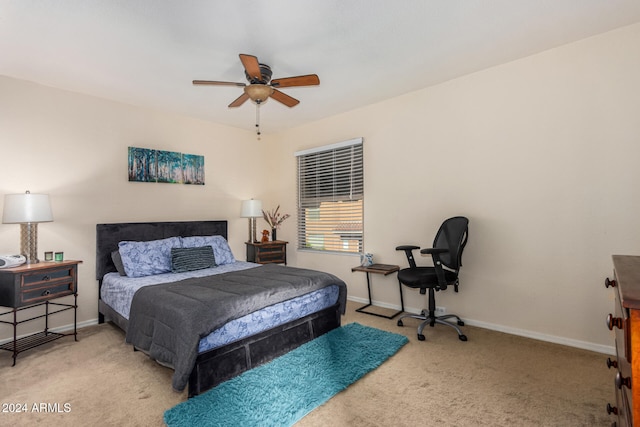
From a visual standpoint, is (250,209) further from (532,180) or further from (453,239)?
(532,180)

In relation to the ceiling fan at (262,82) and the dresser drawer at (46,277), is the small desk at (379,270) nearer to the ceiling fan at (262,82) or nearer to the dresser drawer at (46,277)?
the ceiling fan at (262,82)

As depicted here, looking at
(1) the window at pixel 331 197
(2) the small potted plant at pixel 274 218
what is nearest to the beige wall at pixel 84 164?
(2) the small potted plant at pixel 274 218

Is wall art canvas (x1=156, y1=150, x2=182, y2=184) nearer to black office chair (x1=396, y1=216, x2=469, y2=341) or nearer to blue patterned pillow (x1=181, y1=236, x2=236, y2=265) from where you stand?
blue patterned pillow (x1=181, y1=236, x2=236, y2=265)

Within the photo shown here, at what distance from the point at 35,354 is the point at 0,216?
56.6 inches

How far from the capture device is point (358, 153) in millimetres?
4340

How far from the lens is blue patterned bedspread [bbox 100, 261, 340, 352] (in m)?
2.24

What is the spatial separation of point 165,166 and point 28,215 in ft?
5.39

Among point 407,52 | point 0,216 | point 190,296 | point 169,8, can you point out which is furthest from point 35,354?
point 407,52

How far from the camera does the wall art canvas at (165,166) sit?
13.1 feet

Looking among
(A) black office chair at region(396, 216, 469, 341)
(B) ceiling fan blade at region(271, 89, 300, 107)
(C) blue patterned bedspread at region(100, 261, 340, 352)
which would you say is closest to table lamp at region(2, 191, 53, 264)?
(C) blue patterned bedspread at region(100, 261, 340, 352)

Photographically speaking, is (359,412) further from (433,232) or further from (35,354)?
(35,354)

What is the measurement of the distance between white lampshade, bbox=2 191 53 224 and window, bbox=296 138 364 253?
324 cm

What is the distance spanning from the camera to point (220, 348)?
7.23ft

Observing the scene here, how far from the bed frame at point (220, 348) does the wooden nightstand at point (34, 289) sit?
0.49 meters
